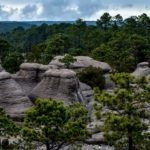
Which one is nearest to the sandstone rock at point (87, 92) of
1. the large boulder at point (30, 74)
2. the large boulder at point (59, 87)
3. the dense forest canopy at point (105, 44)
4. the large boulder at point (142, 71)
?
the large boulder at point (30, 74)

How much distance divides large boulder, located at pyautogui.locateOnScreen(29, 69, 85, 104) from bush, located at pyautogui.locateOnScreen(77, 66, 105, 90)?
15201mm

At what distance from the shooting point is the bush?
68.3 metres

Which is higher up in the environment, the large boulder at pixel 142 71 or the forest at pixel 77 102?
the forest at pixel 77 102

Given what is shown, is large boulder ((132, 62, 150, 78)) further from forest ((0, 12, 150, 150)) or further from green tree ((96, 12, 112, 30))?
green tree ((96, 12, 112, 30))

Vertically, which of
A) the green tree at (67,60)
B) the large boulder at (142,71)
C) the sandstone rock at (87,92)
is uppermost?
the green tree at (67,60)

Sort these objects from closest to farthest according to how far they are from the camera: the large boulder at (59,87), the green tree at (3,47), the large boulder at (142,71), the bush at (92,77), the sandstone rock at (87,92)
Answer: the large boulder at (59,87) < the sandstone rock at (87,92) < the bush at (92,77) < the large boulder at (142,71) < the green tree at (3,47)

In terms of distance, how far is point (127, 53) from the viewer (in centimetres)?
8581

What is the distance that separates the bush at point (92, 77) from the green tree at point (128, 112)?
120 feet

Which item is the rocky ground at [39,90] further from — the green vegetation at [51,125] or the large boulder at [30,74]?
the green vegetation at [51,125]

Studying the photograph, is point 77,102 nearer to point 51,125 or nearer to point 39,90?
point 39,90

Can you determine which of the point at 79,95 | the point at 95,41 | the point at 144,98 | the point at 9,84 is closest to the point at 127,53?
the point at 95,41

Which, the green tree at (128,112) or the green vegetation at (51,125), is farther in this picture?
the green tree at (128,112)

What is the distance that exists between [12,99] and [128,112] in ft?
67.7

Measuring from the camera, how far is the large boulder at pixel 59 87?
5128 cm
